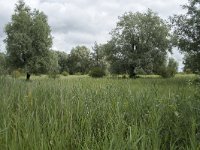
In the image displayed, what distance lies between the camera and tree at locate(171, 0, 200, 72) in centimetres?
2922

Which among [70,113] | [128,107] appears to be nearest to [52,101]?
[70,113]

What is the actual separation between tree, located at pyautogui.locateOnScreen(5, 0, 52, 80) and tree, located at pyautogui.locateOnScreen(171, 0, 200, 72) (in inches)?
951

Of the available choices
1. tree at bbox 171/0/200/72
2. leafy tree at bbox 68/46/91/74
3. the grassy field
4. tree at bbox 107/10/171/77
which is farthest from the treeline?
leafy tree at bbox 68/46/91/74

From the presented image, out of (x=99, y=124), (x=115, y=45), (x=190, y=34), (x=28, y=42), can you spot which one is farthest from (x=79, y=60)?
(x=99, y=124)

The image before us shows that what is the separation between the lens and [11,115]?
5.62 meters

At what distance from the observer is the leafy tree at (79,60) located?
124312mm

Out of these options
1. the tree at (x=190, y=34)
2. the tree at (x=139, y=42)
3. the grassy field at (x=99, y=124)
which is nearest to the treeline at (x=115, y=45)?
the tree at (x=139, y=42)

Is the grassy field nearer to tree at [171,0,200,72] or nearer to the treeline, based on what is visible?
tree at [171,0,200,72]

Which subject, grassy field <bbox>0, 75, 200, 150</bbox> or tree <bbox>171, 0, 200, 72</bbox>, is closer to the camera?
grassy field <bbox>0, 75, 200, 150</bbox>

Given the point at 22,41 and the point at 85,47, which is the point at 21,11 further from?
the point at 85,47

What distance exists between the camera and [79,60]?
130 m

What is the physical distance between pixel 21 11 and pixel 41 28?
527 cm

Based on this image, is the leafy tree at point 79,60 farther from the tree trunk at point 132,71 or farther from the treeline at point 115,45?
the tree trunk at point 132,71

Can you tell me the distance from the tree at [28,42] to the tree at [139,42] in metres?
11.2
